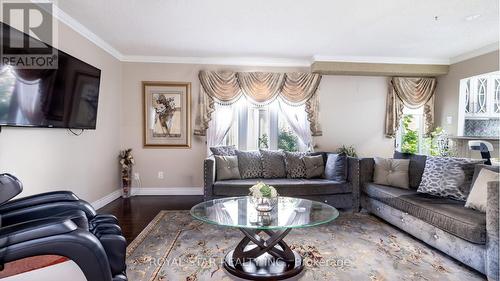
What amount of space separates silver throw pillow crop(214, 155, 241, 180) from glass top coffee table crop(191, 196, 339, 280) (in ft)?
4.39

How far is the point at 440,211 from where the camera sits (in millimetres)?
2605

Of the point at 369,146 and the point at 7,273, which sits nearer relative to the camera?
the point at 7,273

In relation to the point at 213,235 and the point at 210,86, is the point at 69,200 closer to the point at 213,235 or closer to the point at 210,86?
the point at 213,235

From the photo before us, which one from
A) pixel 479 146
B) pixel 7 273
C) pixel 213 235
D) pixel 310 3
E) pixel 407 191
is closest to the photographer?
pixel 7 273

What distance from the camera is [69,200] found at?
74.5 inches

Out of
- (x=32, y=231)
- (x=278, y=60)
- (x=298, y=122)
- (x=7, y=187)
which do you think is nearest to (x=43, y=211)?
(x=7, y=187)

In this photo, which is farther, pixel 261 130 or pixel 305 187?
pixel 261 130

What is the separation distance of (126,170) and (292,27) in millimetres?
3502

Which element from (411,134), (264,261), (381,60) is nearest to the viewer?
(264,261)

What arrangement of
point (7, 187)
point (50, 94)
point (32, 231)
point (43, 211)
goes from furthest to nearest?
point (50, 94), point (43, 211), point (7, 187), point (32, 231)

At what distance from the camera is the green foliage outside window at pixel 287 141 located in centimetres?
507

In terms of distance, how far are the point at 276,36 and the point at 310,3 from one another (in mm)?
1013

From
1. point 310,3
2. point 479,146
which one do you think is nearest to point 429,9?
point 310,3

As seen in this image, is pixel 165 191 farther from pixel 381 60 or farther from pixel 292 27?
pixel 381 60
